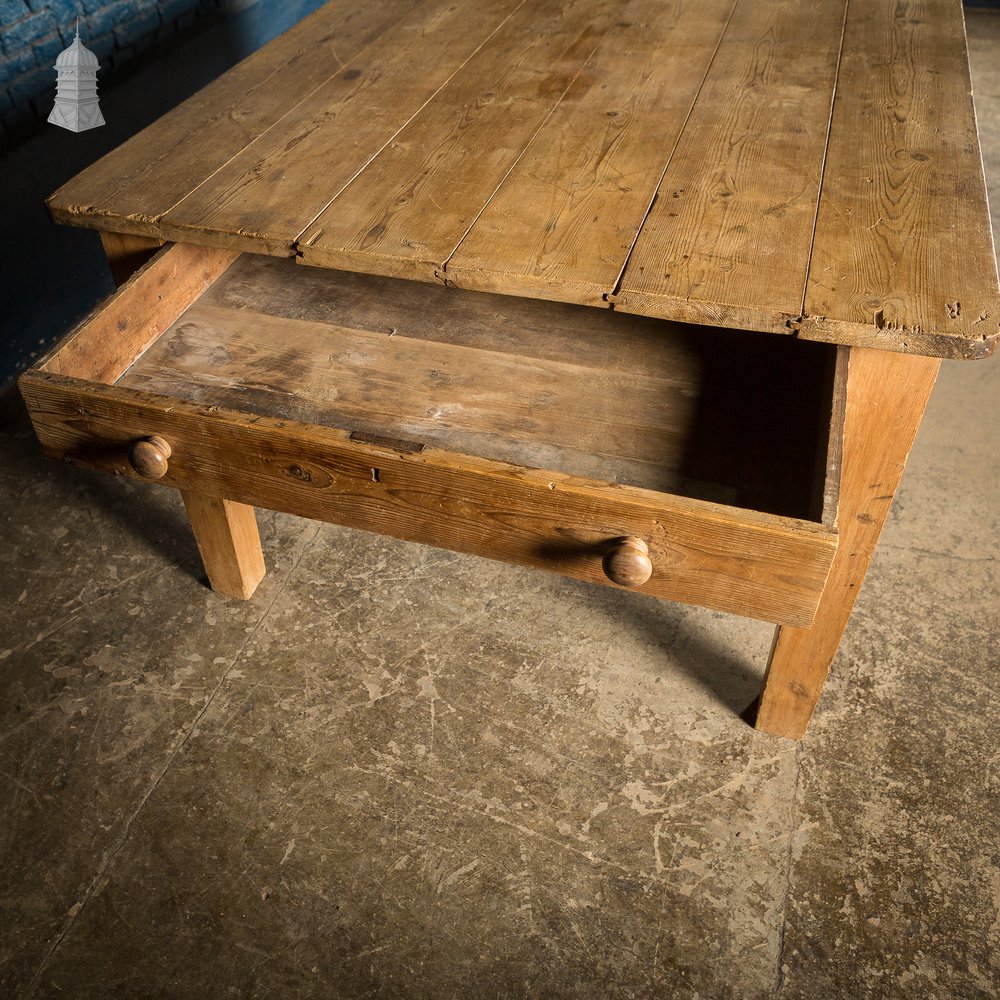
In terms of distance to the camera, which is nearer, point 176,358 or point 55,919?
point 55,919

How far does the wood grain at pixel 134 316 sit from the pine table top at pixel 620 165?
9 cm

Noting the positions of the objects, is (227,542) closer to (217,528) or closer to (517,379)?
(217,528)

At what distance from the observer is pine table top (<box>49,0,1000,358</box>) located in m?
1.04

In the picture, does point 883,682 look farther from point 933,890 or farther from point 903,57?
point 903,57

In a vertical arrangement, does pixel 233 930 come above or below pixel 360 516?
below

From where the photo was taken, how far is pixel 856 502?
3.68ft

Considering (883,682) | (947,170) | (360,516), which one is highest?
(947,170)

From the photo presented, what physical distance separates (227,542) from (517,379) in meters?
0.50

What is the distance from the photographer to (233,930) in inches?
42.2

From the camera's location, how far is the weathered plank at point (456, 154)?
111 centimetres

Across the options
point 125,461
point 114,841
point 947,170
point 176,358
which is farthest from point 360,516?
point 947,170

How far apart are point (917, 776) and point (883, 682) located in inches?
6.3

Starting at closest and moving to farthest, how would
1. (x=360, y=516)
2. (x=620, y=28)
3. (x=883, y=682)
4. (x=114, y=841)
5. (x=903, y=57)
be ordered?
(x=360, y=516) < (x=114, y=841) < (x=883, y=682) < (x=903, y=57) < (x=620, y=28)

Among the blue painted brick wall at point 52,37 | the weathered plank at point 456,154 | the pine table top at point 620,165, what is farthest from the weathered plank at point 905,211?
the blue painted brick wall at point 52,37
